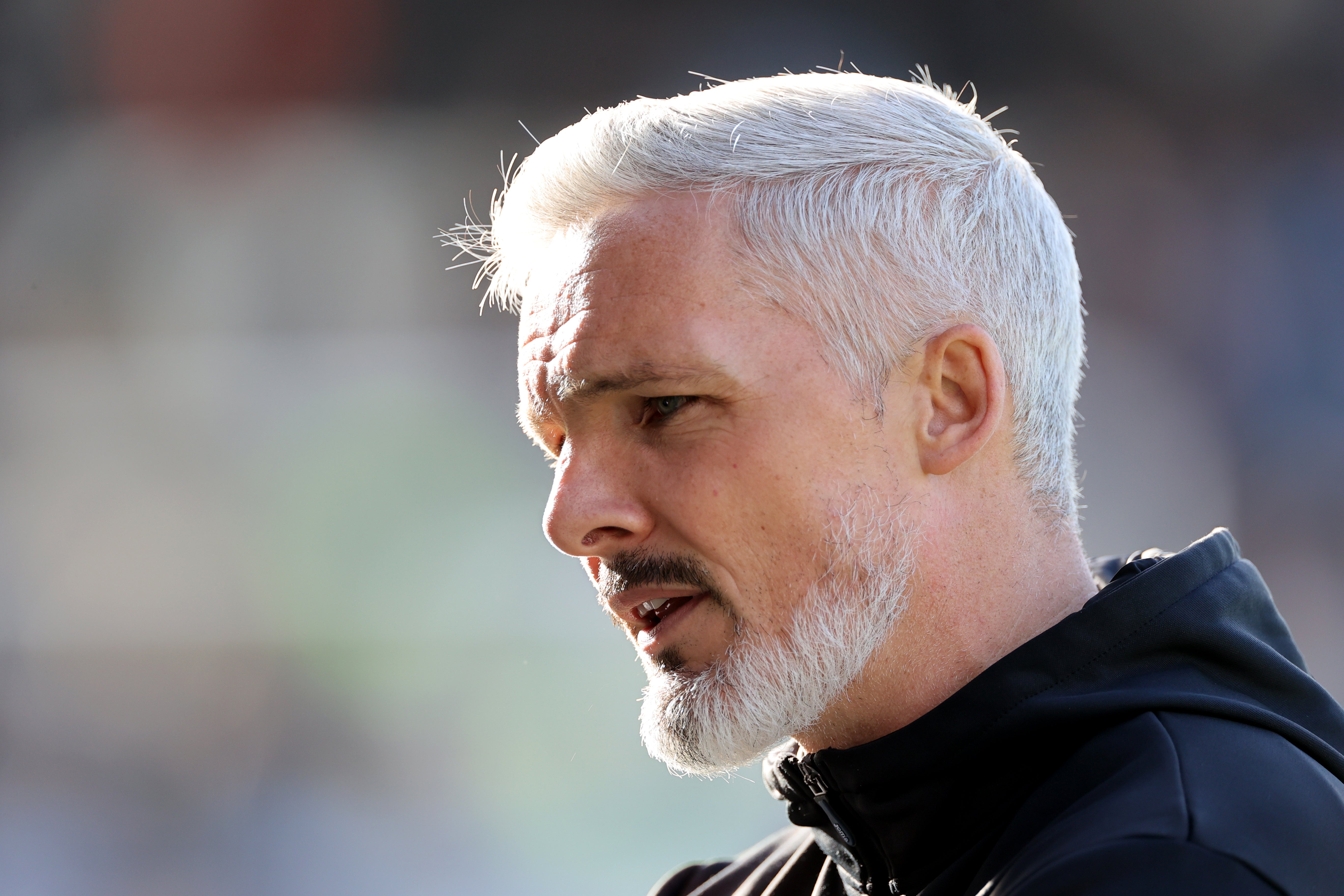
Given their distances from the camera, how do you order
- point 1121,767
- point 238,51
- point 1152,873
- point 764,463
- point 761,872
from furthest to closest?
point 238,51 → point 761,872 → point 764,463 → point 1121,767 → point 1152,873

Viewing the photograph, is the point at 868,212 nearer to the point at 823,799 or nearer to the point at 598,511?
the point at 598,511

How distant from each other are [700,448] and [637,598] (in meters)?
0.19

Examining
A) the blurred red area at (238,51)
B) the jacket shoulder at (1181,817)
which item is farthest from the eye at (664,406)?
the blurred red area at (238,51)

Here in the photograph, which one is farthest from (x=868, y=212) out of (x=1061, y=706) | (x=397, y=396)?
(x=397, y=396)

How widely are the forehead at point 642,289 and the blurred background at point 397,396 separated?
2.80 metres

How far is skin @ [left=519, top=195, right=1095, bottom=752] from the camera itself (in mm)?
1170

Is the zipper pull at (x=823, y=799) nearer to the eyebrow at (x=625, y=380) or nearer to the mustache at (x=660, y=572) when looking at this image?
the mustache at (x=660, y=572)

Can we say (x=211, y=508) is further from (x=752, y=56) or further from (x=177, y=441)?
(x=752, y=56)

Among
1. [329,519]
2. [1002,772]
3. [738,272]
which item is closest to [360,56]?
[329,519]

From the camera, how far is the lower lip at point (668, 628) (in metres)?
1.23

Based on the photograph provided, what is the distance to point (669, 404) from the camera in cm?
121

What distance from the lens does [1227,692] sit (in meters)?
1.06

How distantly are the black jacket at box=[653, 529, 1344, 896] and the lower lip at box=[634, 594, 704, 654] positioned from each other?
0.20 metres

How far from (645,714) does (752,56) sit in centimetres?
313
